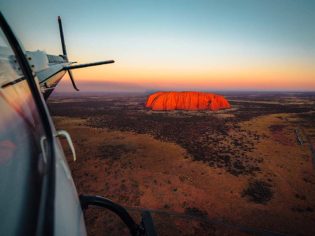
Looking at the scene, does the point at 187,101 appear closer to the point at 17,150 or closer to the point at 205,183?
the point at 205,183

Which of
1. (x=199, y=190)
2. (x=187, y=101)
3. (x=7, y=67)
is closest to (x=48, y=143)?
(x=7, y=67)

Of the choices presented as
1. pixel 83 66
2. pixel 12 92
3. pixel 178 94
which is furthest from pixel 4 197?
pixel 178 94

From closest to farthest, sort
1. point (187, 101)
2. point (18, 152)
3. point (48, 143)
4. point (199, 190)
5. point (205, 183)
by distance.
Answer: point (18, 152)
point (48, 143)
point (199, 190)
point (205, 183)
point (187, 101)

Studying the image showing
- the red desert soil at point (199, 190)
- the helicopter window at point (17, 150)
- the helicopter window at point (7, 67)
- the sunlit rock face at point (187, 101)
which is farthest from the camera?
the sunlit rock face at point (187, 101)

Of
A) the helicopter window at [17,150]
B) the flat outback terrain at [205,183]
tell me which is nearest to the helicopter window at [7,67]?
the helicopter window at [17,150]

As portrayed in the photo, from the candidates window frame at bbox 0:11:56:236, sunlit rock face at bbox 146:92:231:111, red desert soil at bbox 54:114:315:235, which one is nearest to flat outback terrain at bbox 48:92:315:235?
red desert soil at bbox 54:114:315:235

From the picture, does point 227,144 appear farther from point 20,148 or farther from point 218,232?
point 20,148

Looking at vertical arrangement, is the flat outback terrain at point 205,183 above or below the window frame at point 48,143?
below

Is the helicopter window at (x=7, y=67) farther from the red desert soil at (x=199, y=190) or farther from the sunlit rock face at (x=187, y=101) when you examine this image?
the sunlit rock face at (x=187, y=101)
